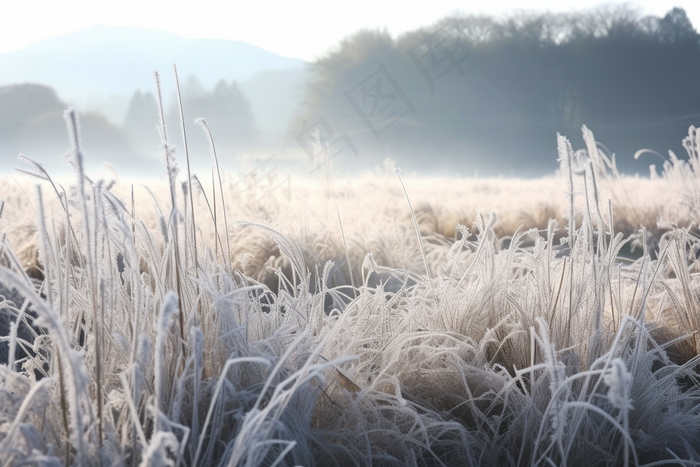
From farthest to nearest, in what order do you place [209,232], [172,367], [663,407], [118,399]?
1. [209,232]
2. [663,407]
3. [172,367]
4. [118,399]

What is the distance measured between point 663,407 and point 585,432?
212mm

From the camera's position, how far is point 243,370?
0.88 m

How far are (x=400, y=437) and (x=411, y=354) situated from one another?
25 cm

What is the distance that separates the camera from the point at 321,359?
941mm

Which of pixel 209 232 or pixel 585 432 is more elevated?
pixel 209 232

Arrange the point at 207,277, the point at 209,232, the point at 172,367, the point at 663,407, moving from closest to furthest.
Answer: the point at 172,367 < the point at 207,277 < the point at 663,407 < the point at 209,232

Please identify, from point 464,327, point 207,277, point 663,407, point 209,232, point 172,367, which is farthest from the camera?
point 209,232

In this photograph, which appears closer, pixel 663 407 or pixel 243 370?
pixel 243 370

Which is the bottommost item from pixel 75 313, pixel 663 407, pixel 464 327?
pixel 663 407

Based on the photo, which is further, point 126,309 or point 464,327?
point 464,327

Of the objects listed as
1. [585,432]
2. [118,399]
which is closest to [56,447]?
[118,399]

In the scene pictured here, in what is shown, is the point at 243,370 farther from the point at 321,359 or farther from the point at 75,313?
the point at 75,313

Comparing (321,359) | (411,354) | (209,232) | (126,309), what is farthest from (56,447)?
(209,232)

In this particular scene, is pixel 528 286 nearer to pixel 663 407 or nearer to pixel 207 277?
pixel 663 407
